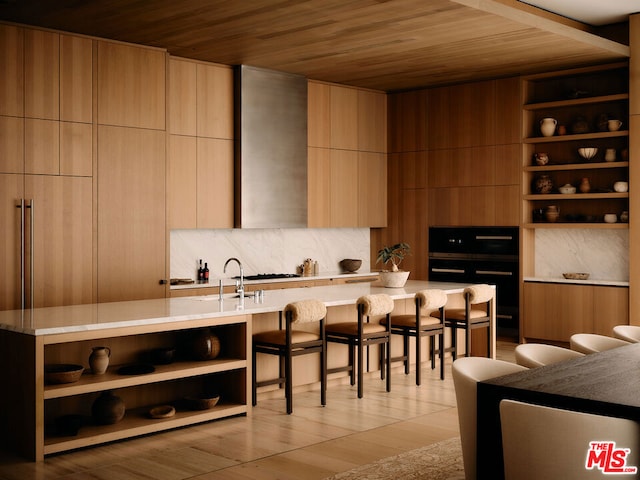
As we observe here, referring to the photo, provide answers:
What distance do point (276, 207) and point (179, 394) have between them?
3.15 meters

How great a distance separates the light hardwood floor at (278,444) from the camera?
426cm

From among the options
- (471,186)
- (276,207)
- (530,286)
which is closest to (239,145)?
(276,207)

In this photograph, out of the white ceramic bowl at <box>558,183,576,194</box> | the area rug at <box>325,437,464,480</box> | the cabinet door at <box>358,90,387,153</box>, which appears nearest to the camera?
the area rug at <box>325,437,464,480</box>

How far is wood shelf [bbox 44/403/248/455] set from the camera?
4.54 m

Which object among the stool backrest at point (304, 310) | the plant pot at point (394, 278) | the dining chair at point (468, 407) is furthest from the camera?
the plant pot at point (394, 278)

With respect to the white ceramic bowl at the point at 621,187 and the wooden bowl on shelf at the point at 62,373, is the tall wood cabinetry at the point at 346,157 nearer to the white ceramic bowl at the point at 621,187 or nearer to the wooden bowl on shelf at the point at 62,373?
the white ceramic bowl at the point at 621,187

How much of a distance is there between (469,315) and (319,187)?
269cm

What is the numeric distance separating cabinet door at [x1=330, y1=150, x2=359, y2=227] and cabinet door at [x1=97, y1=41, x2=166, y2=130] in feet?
8.44

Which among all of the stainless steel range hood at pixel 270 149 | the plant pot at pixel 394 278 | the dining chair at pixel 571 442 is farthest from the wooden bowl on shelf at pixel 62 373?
the stainless steel range hood at pixel 270 149

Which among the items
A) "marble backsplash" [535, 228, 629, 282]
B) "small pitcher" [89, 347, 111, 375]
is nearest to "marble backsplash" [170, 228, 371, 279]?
"marble backsplash" [535, 228, 629, 282]

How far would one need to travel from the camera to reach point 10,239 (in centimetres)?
604

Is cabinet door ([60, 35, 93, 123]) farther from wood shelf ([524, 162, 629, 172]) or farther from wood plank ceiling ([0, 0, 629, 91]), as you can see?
wood shelf ([524, 162, 629, 172])

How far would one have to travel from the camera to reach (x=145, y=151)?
22.5 feet

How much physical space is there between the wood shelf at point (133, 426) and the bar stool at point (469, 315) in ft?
7.51
